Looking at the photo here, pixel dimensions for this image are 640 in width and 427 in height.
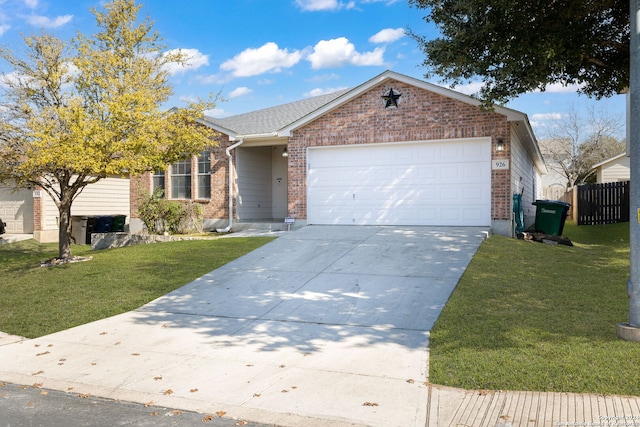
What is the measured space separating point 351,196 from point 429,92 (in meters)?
3.61

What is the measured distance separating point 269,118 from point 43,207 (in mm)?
8958

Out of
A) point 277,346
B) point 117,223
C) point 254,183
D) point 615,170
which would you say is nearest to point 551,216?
point 254,183

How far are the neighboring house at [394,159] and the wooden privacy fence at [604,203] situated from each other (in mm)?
5796

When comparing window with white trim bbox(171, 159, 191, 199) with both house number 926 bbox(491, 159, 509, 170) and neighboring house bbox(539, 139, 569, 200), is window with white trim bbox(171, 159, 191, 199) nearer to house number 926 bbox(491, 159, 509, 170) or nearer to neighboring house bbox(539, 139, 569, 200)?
house number 926 bbox(491, 159, 509, 170)

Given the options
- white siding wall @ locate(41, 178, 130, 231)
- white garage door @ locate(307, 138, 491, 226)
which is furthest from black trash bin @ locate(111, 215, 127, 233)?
white garage door @ locate(307, 138, 491, 226)

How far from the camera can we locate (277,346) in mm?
5945

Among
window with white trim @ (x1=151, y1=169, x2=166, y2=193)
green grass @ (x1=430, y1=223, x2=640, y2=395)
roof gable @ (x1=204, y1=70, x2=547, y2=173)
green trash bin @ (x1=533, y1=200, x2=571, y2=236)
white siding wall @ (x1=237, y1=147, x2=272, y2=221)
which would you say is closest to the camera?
green grass @ (x1=430, y1=223, x2=640, y2=395)

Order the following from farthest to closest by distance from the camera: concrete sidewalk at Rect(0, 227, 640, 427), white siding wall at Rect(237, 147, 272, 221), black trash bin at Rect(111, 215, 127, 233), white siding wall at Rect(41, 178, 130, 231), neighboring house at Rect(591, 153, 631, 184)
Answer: neighboring house at Rect(591, 153, 631, 184) < white siding wall at Rect(41, 178, 130, 231) < black trash bin at Rect(111, 215, 127, 233) < white siding wall at Rect(237, 147, 272, 221) < concrete sidewalk at Rect(0, 227, 640, 427)

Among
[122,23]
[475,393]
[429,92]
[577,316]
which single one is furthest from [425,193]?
[475,393]

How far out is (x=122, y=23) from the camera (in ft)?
41.9

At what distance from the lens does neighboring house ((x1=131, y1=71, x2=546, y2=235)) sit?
13336mm

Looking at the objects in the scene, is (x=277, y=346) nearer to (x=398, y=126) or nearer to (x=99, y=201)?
(x=398, y=126)

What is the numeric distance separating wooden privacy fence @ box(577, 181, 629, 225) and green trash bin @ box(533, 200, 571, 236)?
7.43 m

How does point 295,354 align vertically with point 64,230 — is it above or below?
below
